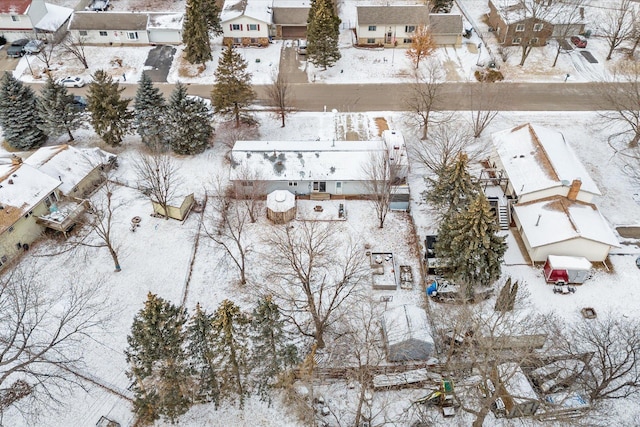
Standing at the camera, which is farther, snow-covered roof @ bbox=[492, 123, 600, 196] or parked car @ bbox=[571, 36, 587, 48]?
parked car @ bbox=[571, 36, 587, 48]

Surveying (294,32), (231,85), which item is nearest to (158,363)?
(231,85)

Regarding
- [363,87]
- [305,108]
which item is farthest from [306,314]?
[363,87]

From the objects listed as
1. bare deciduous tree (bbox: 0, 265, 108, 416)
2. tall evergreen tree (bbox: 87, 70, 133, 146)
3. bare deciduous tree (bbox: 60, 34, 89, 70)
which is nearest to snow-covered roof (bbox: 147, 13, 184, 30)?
bare deciduous tree (bbox: 60, 34, 89, 70)

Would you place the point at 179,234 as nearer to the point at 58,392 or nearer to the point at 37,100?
the point at 58,392

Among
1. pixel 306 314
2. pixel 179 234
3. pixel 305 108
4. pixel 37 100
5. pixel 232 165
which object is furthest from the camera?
pixel 305 108

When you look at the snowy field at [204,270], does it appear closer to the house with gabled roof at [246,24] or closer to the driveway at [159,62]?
the driveway at [159,62]

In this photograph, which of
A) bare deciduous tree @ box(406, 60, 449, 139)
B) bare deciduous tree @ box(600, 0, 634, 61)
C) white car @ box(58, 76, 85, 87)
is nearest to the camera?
bare deciduous tree @ box(406, 60, 449, 139)

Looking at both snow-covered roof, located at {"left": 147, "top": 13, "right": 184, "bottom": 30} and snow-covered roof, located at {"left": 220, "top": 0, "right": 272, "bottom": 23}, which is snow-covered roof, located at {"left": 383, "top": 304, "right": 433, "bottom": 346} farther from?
snow-covered roof, located at {"left": 147, "top": 13, "right": 184, "bottom": 30}
